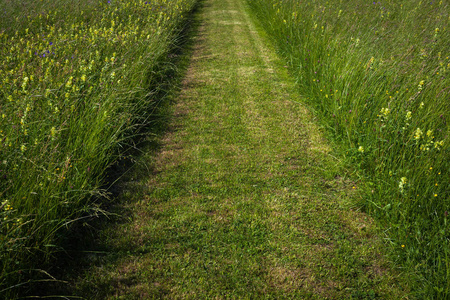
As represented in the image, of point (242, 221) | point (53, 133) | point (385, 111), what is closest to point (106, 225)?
point (53, 133)

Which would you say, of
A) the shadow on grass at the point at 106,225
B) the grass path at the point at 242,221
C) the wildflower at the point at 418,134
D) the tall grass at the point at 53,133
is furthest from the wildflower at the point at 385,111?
the tall grass at the point at 53,133

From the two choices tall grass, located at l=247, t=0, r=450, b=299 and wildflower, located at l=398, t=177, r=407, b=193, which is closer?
tall grass, located at l=247, t=0, r=450, b=299

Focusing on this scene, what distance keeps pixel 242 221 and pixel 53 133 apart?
5.59 feet

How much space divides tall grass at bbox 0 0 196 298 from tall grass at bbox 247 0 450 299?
Result: 2.43 m

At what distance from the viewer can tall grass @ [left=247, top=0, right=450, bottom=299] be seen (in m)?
2.74

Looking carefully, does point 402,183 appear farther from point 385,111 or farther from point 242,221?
point 242,221

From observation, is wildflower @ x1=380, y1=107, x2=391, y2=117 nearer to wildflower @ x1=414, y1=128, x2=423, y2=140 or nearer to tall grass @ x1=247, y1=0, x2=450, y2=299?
tall grass @ x1=247, y1=0, x2=450, y2=299

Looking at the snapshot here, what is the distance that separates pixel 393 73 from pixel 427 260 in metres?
2.53

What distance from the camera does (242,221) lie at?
3.21 meters

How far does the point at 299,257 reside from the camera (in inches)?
112

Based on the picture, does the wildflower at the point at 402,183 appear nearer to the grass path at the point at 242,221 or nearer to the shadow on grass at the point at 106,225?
the grass path at the point at 242,221

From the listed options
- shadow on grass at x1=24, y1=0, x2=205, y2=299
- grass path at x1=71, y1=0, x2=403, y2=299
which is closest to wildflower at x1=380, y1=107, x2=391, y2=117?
grass path at x1=71, y1=0, x2=403, y2=299

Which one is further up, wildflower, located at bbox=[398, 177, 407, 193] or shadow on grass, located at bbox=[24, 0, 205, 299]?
wildflower, located at bbox=[398, 177, 407, 193]

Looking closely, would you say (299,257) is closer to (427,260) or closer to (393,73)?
(427,260)
